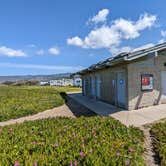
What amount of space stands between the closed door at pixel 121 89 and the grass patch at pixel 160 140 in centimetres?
418

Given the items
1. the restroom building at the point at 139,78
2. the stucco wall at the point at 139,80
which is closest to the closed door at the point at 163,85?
the restroom building at the point at 139,78

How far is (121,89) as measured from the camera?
36.8ft

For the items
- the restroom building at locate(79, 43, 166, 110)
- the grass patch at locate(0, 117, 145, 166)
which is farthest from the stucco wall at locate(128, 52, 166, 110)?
the grass patch at locate(0, 117, 145, 166)

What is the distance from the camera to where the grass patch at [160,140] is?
4.39 m

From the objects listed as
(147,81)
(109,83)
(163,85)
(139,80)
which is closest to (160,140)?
(139,80)

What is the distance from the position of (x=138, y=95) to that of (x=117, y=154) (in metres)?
7.45

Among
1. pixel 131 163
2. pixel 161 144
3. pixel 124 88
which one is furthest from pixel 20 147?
pixel 124 88

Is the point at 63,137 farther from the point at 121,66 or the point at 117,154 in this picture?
the point at 121,66

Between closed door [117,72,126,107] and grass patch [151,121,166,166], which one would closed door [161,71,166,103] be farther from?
grass patch [151,121,166,166]

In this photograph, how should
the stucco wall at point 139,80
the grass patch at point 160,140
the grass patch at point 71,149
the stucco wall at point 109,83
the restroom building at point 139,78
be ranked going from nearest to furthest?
the grass patch at point 71,149, the grass patch at point 160,140, the restroom building at point 139,78, the stucco wall at point 139,80, the stucco wall at point 109,83

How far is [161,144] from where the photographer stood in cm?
505

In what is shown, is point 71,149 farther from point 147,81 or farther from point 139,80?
point 147,81

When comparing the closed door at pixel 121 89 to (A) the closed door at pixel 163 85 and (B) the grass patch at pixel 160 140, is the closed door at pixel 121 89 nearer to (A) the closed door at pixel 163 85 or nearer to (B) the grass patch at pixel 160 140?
(A) the closed door at pixel 163 85

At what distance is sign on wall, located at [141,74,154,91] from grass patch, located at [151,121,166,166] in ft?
14.0
